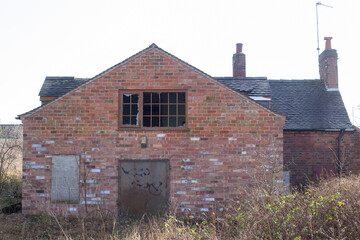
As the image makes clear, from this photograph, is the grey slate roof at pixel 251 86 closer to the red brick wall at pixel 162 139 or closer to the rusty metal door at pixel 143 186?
the red brick wall at pixel 162 139

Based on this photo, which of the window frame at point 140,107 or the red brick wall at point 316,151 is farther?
the red brick wall at point 316,151

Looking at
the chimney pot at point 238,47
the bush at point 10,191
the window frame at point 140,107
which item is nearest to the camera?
the window frame at point 140,107

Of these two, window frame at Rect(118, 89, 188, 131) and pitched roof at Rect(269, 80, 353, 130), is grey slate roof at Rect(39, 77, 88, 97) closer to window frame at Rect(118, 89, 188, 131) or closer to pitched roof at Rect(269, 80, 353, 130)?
window frame at Rect(118, 89, 188, 131)

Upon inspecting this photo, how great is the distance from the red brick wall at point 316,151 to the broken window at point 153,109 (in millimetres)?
6269

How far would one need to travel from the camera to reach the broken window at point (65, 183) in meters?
11.0

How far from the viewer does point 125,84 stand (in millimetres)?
11219

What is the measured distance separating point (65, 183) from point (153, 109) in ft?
11.7

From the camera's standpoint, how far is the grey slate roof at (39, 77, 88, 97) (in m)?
14.4

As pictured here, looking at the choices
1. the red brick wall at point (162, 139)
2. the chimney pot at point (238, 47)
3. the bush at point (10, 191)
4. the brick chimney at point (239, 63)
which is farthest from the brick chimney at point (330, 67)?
the bush at point (10, 191)

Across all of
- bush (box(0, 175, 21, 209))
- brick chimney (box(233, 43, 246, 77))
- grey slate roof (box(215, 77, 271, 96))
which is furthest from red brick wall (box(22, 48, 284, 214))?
brick chimney (box(233, 43, 246, 77))

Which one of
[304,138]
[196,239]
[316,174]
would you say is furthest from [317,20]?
[196,239]

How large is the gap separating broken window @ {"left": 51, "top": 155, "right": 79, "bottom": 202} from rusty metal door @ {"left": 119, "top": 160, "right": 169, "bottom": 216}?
1.40m

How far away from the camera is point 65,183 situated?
1098 centimetres

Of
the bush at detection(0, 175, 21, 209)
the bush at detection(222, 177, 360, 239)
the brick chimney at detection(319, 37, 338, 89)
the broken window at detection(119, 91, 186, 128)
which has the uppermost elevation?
the brick chimney at detection(319, 37, 338, 89)
